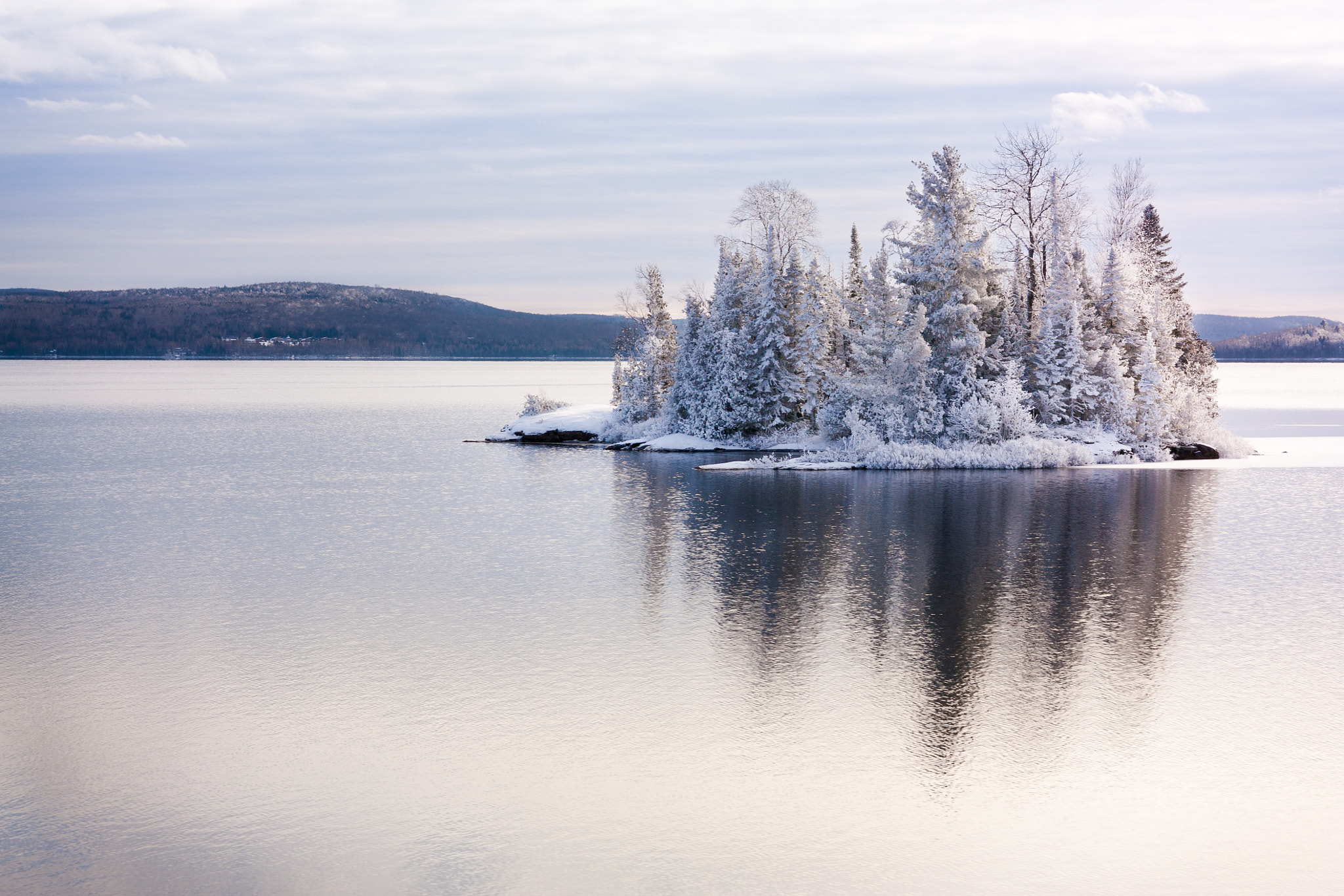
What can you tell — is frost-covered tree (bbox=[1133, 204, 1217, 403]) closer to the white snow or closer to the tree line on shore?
the tree line on shore

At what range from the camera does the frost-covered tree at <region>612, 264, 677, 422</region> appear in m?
63.7

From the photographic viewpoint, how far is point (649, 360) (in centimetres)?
6394

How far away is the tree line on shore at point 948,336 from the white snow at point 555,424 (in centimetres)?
225

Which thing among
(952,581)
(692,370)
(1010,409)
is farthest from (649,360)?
(952,581)

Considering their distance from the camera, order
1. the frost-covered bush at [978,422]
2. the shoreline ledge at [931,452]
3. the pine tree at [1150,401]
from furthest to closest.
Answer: the pine tree at [1150,401] < the frost-covered bush at [978,422] < the shoreline ledge at [931,452]

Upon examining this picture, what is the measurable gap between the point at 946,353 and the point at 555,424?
24916 mm

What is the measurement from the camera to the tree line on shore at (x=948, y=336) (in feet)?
164

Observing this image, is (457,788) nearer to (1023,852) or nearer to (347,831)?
(347,831)

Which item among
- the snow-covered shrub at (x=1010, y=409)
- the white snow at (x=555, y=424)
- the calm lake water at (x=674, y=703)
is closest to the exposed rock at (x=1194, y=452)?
the snow-covered shrub at (x=1010, y=409)

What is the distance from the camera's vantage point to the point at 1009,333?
175 ft

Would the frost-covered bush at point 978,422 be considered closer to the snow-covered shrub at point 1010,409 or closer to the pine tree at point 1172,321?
the snow-covered shrub at point 1010,409

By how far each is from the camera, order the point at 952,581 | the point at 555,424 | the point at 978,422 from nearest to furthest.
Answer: the point at 952,581, the point at 978,422, the point at 555,424

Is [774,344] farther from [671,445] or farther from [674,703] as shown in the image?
[674,703]

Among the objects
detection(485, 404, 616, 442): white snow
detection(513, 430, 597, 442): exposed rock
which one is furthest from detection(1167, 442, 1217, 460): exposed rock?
detection(513, 430, 597, 442): exposed rock
